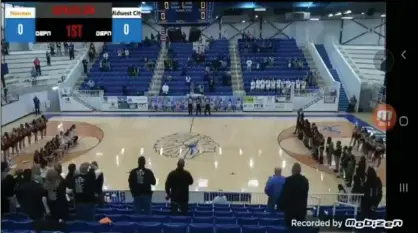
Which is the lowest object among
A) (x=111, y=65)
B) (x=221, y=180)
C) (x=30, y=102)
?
(x=221, y=180)

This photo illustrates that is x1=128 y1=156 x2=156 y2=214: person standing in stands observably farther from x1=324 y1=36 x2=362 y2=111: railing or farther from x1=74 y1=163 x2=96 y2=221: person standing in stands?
x1=324 y1=36 x2=362 y2=111: railing

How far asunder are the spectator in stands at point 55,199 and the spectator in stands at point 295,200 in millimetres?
1389

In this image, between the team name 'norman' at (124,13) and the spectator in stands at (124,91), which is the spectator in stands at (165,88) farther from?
the team name 'norman' at (124,13)

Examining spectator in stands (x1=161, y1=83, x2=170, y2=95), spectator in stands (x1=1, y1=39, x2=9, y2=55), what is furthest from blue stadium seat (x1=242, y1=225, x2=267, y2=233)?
spectator in stands (x1=161, y1=83, x2=170, y2=95)

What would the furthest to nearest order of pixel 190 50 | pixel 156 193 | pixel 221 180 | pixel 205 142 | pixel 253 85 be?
pixel 253 85 < pixel 190 50 < pixel 205 142 < pixel 221 180 < pixel 156 193

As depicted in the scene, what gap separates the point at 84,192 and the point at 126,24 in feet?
8.64

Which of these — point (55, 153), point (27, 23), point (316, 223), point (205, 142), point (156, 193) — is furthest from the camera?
point (205, 142)

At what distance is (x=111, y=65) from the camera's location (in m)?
13.8

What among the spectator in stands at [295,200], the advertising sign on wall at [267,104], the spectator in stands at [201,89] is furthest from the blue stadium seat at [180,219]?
the advertising sign on wall at [267,104]

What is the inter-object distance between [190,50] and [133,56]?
113 inches

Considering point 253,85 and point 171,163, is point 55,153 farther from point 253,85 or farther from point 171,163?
point 253,85

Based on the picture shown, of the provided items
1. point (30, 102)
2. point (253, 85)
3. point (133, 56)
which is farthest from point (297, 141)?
point (30, 102)

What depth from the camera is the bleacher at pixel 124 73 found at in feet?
44.4
